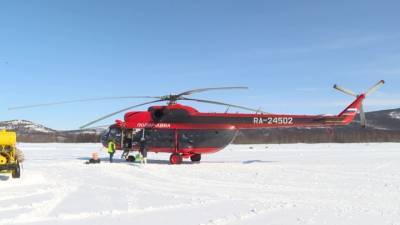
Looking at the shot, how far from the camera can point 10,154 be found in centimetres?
1539

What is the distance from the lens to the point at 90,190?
12.5m

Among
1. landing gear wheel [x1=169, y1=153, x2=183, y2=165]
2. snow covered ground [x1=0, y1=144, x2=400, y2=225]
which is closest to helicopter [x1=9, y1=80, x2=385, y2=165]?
landing gear wheel [x1=169, y1=153, x2=183, y2=165]

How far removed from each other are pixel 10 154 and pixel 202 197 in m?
7.80

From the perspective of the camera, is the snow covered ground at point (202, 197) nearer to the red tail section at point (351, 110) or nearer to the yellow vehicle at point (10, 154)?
the yellow vehicle at point (10, 154)

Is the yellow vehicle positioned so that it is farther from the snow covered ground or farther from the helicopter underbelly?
the helicopter underbelly

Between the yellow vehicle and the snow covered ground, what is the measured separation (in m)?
0.58

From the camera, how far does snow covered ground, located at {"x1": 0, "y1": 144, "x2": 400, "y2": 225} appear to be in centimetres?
859

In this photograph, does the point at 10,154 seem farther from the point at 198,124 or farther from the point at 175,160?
the point at 198,124

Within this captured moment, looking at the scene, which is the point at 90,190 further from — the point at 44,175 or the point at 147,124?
the point at 147,124

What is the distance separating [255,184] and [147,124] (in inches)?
416

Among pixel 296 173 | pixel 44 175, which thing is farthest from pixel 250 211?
pixel 44 175

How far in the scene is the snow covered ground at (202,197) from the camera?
859 cm

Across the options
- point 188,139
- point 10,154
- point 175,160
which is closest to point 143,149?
point 175,160

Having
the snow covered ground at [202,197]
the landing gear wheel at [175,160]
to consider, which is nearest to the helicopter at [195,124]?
the landing gear wheel at [175,160]
